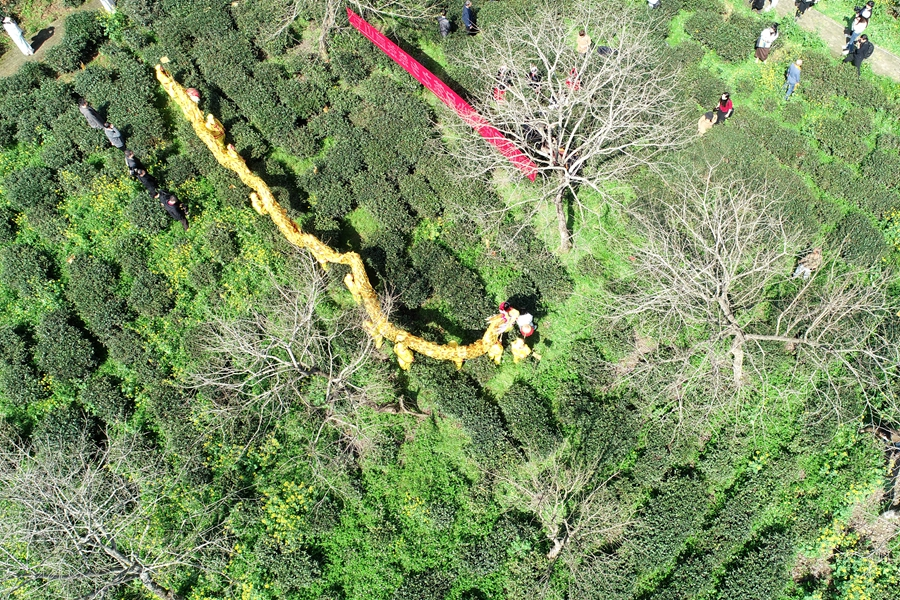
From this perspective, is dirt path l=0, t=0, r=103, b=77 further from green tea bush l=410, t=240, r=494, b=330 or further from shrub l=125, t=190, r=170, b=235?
green tea bush l=410, t=240, r=494, b=330

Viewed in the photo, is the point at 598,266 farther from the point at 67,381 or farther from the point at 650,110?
the point at 67,381

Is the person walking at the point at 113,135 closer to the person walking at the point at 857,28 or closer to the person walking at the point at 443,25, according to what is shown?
the person walking at the point at 443,25

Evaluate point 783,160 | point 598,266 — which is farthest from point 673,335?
point 783,160

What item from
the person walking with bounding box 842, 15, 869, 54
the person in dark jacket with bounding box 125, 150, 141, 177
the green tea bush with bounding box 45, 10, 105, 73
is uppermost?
A: the green tea bush with bounding box 45, 10, 105, 73

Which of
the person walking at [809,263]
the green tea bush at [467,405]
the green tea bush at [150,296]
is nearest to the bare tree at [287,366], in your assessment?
the green tea bush at [467,405]

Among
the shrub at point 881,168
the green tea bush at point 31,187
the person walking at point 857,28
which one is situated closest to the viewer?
the green tea bush at point 31,187

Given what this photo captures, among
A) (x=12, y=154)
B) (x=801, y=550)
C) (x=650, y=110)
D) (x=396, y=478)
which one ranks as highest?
(x=12, y=154)

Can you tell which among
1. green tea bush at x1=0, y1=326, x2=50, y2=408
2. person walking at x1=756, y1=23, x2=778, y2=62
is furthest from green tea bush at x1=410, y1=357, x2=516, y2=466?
person walking at x1=756, y1=23, x2=778, y2=62
